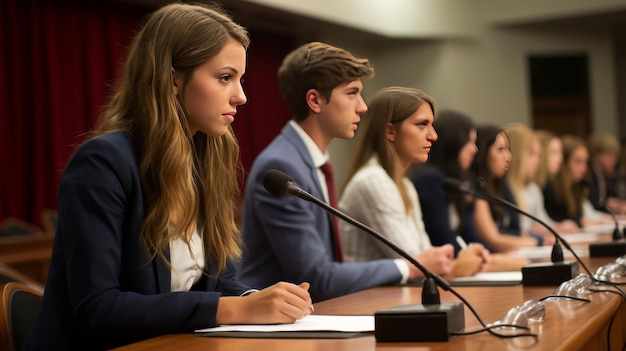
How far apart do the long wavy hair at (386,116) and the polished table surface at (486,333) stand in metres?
0.38

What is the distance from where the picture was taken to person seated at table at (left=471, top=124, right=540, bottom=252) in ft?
7.50

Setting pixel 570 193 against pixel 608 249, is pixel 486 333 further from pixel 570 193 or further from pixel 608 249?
pixel 570 193

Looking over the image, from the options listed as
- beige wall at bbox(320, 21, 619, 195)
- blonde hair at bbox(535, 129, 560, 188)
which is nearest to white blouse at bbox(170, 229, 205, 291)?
blonde hair at bbox(535, 129, 560, 188)

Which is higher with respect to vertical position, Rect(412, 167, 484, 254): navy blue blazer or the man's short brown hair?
the man's short brown hair

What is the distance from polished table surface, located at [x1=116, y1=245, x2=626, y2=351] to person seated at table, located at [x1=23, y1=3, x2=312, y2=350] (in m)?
0.13

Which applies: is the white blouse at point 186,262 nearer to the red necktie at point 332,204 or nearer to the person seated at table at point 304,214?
the person seated at table at point 304,214

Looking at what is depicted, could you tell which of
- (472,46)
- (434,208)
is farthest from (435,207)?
(472,46)

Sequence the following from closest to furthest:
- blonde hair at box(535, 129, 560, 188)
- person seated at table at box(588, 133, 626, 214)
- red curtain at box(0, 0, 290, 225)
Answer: blonde hair at box(535, 129, 560, 188) < red curtain at box(0, 0, 290, 225) < person seated at table at box(588, 133, 626, 214)

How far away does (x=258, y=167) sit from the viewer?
2598 millimetres

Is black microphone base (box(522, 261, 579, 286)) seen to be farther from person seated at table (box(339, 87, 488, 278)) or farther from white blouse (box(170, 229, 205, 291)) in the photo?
white blouse (box(170, 229, 205, 291))

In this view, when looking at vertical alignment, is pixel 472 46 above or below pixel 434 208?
above

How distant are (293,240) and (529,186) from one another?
3602 mm

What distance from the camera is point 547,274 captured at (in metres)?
2.25

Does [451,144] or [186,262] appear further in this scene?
[451,144]
